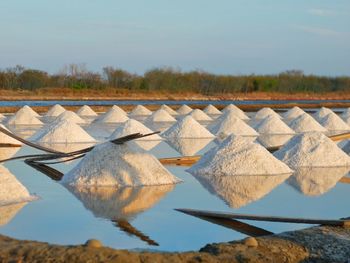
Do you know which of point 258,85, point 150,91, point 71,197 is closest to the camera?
point 71,197

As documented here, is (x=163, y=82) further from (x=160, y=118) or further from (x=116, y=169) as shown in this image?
(x=116, y=169)

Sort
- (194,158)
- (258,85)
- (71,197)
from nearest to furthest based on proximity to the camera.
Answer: (71,197) → (194,158) → (258,85)

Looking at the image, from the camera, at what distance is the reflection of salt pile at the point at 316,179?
7156 millimetres

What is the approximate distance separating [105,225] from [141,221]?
0.34 meters

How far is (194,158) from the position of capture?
9.02 metres

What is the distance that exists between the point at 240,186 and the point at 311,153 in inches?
86.3

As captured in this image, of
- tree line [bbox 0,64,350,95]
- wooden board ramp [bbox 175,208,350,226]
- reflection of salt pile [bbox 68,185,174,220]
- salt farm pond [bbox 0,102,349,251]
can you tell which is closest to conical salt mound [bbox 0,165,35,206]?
salt farm pond [bbox 0,102,349,251]

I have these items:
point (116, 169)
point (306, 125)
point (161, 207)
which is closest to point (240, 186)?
point (116, 169)

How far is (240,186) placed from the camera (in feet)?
23.7

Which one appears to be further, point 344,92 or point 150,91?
point 344,92

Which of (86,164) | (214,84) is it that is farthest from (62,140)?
(214,84)

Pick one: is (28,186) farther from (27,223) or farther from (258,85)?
(258,85)

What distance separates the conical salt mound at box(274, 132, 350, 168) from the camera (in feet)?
29.3

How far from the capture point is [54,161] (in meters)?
9.25
